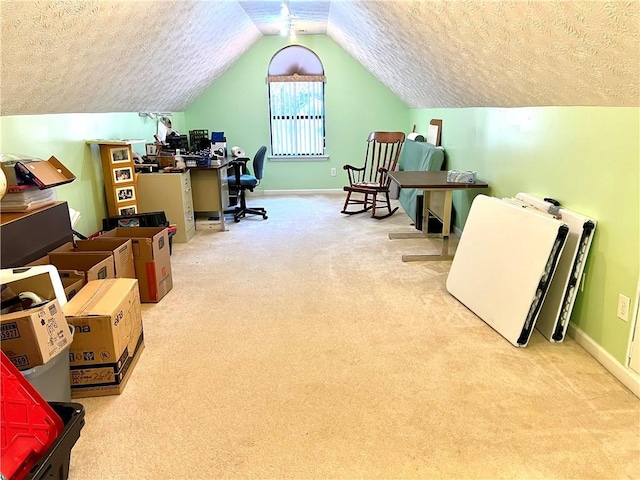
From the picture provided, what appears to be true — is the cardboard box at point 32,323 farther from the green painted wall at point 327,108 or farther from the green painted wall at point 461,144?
the green painted wall at point 327,108

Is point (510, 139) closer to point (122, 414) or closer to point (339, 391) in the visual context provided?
point (339, 391)

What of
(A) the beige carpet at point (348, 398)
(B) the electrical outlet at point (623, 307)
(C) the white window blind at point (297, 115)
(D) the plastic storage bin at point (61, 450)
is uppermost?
(C) the white window blind at point (297, 115)

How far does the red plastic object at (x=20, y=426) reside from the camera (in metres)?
1.36

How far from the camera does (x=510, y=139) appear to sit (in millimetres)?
3369

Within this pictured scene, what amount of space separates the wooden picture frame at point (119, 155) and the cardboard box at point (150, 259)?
42.2 inches

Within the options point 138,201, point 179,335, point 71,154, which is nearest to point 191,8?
point 71,154

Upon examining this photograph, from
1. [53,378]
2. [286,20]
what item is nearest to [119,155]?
[286,20]

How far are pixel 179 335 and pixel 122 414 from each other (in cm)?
73

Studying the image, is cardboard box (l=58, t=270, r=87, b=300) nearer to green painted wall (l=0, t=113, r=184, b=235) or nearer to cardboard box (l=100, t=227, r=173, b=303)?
cardboard box (l=100, t=227, r=173, b=303)

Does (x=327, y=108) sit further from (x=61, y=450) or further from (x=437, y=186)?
(x=61, y=450)

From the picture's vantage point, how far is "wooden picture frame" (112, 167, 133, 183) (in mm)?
4066

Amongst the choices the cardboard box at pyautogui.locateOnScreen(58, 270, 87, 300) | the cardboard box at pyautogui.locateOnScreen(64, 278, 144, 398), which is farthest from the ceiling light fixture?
the cardboard box at pyautogui.locateOnScreen(64, 278, 144, 398)

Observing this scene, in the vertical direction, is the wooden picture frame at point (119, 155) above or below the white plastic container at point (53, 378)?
above

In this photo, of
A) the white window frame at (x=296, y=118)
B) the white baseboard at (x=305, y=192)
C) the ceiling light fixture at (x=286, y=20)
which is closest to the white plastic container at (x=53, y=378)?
the ceiling light fixture at (x=286, y=20)
